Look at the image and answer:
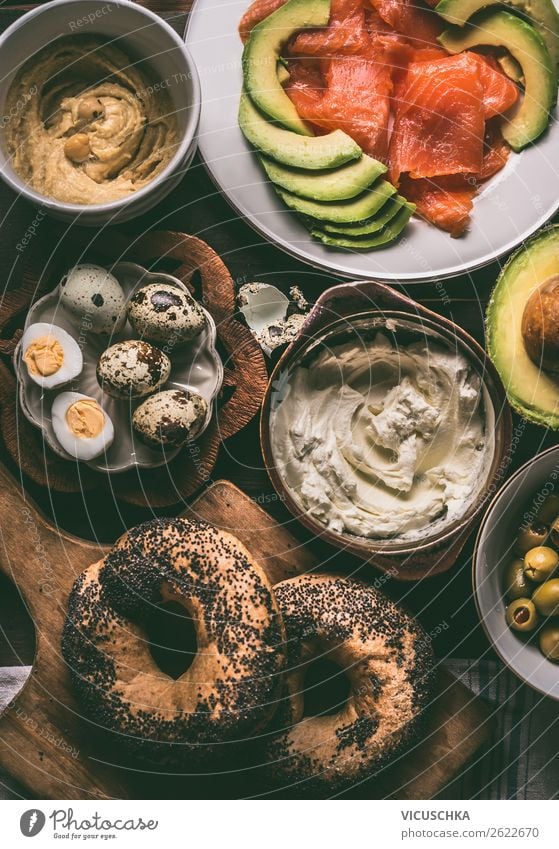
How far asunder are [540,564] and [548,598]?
9 centimetres

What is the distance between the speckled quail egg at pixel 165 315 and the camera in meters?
2.00

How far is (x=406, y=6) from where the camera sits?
2080 mm

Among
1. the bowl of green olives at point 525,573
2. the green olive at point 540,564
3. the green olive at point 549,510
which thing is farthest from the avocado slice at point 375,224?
the green olive at point 540,564

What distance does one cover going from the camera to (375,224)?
6.86ft

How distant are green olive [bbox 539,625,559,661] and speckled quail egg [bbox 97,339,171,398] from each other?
1244mm

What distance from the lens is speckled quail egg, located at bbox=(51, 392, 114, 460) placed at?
2.02 meters

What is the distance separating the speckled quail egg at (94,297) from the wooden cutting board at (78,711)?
1.70 ft

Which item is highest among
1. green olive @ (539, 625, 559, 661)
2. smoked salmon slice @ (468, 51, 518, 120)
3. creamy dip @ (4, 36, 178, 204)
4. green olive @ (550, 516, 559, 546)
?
creamy dip @ (4, 36, 178, 204)

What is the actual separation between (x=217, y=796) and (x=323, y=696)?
0.40 m

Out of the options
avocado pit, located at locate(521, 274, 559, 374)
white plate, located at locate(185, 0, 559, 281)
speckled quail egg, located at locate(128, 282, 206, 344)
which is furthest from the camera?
white plate, located at locate(185, 0, 559, 281)

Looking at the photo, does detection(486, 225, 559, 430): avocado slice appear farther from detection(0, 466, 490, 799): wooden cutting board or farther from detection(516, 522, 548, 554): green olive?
detection(0, 466, 490, 799): wooden cutting board

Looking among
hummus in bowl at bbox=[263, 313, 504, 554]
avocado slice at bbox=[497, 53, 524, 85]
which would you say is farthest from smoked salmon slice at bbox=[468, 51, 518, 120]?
hummus in bowl at bbox=[263, 313, 504, 554]

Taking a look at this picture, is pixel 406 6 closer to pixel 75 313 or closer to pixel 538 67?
pixel 538 67

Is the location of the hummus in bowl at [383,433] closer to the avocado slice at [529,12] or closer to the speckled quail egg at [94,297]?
the speckled quail egg at [94,297]
